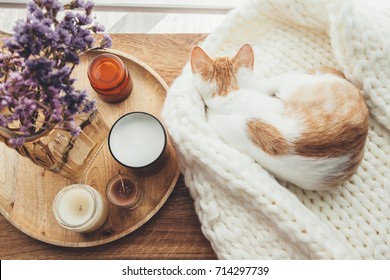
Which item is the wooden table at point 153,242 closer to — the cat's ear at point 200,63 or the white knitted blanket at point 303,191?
the white knitted blanket at point 303,191

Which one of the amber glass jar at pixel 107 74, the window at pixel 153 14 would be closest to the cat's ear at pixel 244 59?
the amber glass jar at pixel 107 74

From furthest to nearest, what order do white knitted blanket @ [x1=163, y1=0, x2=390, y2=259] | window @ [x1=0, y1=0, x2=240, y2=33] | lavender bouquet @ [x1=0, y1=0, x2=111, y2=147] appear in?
window @ [x1=0, y1=0, x2=240, y2=33], white knitted blanket @ [x1=163, y1=0, x2=390, y2=259], lavender bouquet @ [x1=0, y1=0, x2=111, y2=147]

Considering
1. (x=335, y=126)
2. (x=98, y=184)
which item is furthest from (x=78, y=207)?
(x=335, y=126)

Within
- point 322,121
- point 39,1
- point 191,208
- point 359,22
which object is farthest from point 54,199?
point 359,22

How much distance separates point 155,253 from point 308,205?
0.31 metres

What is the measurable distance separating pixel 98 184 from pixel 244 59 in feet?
1.24

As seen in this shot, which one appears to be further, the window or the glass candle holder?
the window

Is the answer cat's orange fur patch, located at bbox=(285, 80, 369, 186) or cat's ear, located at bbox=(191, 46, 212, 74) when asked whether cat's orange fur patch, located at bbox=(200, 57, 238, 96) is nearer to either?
cat's ear, located at bbox=(191, 46, 212, 74)


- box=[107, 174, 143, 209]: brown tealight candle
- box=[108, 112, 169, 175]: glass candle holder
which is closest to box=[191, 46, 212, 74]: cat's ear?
box=[108, 112, 169, 175]: glass candle holder

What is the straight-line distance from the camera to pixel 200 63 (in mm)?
713

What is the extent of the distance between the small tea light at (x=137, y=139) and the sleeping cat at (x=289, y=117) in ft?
0.35

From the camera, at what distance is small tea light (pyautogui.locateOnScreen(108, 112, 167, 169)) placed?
2.33ft

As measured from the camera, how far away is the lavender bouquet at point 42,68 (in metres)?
0.44

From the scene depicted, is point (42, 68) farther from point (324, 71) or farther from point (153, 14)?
point (153, 14)
